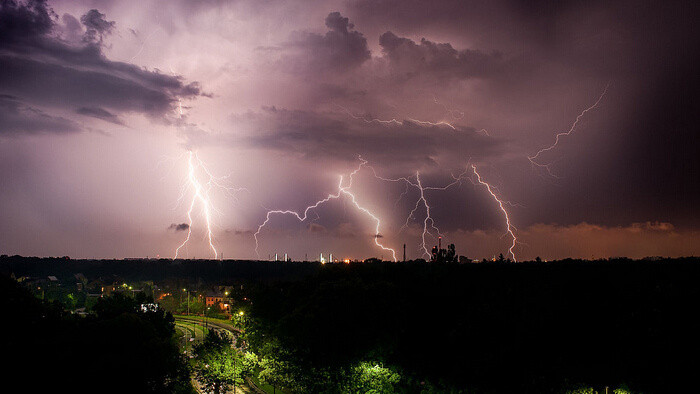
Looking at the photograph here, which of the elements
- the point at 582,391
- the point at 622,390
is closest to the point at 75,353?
the point at 582,391

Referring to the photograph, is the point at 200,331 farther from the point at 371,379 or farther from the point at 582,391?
the point at 582,391

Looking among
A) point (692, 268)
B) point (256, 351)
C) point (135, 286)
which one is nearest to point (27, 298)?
point (256, 351)

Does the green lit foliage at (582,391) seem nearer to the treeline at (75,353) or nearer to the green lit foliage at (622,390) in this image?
the green lit foliage at (622,390)

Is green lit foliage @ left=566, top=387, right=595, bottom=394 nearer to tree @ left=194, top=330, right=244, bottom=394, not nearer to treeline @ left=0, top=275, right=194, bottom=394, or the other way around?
tree @ left=194, top=330, right=244, bottom=394

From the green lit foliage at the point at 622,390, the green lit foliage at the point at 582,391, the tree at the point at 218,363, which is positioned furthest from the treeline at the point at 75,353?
the green lit foliage at the point at 622,390

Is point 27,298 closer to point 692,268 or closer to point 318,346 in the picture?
point 318,346

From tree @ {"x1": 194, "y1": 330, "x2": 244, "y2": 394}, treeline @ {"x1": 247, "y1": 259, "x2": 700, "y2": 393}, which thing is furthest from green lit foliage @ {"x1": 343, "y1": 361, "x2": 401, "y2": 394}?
tree @ {"x1": 194, "y1": 330, "x2": 244, "y2": 394}
